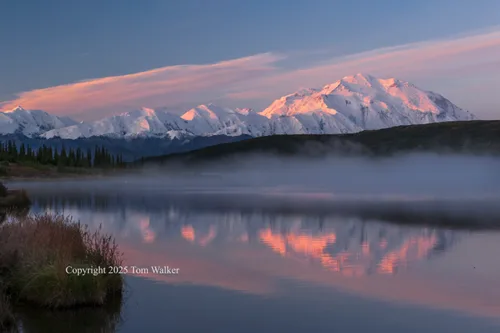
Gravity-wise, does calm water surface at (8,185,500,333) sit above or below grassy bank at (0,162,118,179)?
above

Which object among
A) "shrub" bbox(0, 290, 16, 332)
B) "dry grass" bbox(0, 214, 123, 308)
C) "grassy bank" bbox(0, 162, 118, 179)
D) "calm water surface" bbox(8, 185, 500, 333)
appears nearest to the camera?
"shrub" bbox(0, 290, 16, 332)

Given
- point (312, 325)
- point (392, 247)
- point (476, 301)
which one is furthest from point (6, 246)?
point (392, 247)

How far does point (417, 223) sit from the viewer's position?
52.7 m

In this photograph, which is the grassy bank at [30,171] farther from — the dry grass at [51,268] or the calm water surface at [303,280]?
the dry grass at [51,268]

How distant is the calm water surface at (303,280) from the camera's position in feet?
63.0

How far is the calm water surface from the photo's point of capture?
19.2 m

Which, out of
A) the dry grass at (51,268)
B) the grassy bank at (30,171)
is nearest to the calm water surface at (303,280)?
the dry grass at (51,268)

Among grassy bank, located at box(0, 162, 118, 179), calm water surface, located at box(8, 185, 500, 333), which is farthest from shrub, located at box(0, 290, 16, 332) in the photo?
grassy bank, located at box(0, 162, 118, 179)

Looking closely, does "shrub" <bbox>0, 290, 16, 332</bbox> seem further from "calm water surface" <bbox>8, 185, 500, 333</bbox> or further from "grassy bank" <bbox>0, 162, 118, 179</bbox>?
"grassy bank" <bbox>0, 162, 118, 179</bbox>

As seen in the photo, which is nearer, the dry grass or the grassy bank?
A: the dry grass

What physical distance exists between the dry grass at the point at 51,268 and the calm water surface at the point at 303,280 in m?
0.59

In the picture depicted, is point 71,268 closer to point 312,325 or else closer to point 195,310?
point 195,310

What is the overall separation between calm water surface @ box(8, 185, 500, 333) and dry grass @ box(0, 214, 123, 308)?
0.59 metres

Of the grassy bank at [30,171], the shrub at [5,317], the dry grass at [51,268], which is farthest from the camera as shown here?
the grassy bank at [30,171]
